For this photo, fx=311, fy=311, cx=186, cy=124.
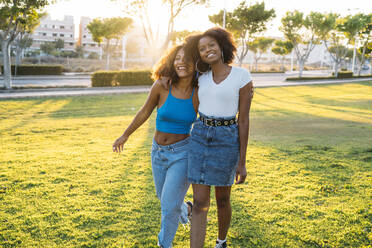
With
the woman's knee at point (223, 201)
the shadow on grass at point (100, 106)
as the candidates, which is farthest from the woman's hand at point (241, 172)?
the shadow on grass at point (100, 106)

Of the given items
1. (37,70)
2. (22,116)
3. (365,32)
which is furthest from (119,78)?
(365,32)

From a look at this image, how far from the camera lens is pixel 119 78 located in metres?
21.5

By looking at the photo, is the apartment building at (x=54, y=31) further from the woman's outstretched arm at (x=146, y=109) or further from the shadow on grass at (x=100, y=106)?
the woman's outstretched arm at (x=146, y=109)

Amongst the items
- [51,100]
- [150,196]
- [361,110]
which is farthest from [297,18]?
[150,196]

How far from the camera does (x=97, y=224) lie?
11.4 ft

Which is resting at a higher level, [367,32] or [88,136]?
[367,32]

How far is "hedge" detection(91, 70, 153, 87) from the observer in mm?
20656

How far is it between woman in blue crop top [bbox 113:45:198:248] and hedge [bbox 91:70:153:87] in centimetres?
1874

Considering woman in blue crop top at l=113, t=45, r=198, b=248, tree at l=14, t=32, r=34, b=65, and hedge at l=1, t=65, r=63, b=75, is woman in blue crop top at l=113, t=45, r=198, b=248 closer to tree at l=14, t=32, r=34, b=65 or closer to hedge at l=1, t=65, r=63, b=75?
hedge at l=1, t=65, r=63, b=75

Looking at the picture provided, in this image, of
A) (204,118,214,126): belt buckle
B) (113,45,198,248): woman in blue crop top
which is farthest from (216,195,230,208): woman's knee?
(204,118,214,126): belt buckle

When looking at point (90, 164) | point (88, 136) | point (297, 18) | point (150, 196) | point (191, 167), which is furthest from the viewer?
point (297, 18)

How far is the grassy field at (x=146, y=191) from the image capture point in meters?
3.26

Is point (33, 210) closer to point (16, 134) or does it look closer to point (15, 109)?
point (16, 134)

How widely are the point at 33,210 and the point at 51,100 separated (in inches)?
509
